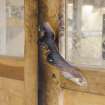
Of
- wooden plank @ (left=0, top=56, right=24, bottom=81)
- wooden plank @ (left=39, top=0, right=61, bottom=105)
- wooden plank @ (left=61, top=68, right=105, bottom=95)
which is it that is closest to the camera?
wooden plank @ (left=61, top=68, right=105, bottom=95)

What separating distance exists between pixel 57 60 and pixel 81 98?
7.2 inches

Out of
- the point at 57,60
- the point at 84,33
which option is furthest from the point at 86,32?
the point at 57,60

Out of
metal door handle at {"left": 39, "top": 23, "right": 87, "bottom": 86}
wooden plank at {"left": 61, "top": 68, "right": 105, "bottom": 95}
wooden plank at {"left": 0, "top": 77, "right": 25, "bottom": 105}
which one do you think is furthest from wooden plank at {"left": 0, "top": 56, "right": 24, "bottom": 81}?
wooden plank at {"left": 61, "top": 68, "right": 105, "bottom": 95}

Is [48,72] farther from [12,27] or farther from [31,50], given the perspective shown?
[12,27]

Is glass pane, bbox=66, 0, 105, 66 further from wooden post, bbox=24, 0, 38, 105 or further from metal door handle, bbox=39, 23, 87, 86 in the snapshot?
wooden post, bbox=24, 0, 38, 105

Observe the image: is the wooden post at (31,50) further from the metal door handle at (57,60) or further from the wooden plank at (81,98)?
the wooden plank at (81,98)

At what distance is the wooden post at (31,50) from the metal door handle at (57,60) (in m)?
0.04

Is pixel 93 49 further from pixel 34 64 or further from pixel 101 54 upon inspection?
pixel 34 64

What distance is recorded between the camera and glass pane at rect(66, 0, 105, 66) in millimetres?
1100

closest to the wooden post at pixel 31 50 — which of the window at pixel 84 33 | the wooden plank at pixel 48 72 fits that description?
the wooden plank at pixel 48 72

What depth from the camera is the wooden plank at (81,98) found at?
108cm

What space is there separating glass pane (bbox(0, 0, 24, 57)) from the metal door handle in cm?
16

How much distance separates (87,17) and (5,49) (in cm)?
49

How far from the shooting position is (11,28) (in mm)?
1409
